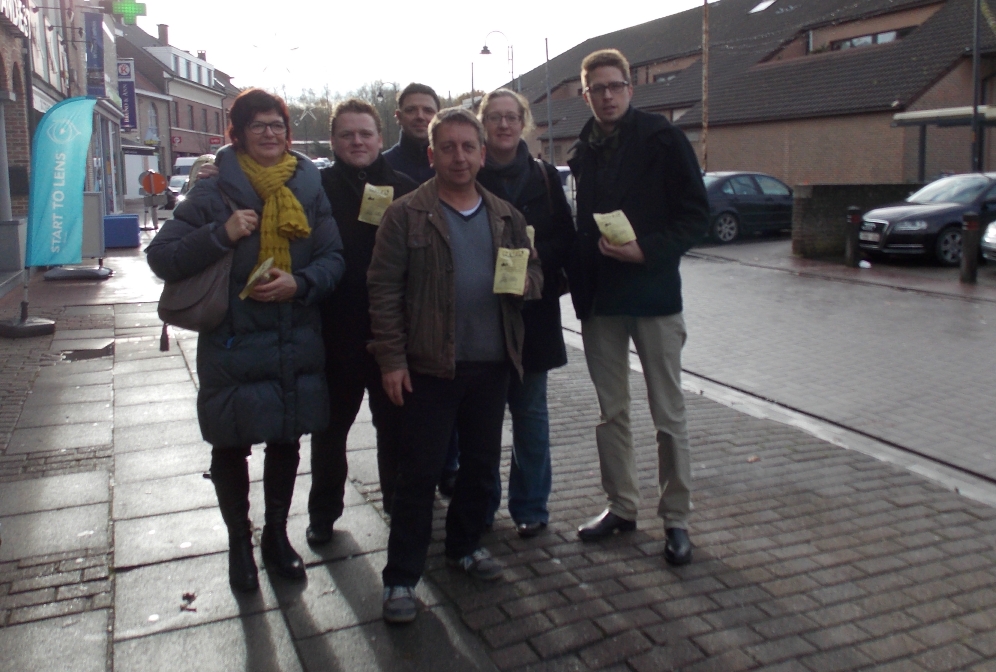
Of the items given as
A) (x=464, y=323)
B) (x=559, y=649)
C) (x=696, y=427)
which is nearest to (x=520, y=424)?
(x=464, y=323)

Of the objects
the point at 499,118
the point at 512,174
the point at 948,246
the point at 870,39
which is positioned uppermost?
the point at 870,39

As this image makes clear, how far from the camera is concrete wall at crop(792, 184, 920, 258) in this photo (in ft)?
59.6

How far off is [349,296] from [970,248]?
1258 centimetres

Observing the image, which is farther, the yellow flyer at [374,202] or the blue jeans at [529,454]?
the blue jeans at [529,454]

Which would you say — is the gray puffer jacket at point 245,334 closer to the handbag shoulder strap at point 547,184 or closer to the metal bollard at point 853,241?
the handbag shoulder strap at point 547,184

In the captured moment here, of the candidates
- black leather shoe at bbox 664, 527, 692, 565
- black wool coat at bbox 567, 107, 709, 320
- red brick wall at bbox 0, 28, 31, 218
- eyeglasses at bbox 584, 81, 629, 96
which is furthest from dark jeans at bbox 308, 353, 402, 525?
red brick wall at bbox 0, 28, 31, 218

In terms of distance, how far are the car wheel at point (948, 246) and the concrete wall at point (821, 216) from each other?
250 cm

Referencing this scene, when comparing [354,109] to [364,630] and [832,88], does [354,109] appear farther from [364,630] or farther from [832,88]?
[832,88]

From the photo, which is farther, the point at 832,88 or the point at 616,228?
the point at 832,88

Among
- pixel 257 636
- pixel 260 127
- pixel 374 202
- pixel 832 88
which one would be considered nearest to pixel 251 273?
pixel 260 127

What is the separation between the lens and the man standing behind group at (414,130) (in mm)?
4488

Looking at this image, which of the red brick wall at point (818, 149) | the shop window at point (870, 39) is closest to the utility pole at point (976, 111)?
the red brick wall at point (818, 149)

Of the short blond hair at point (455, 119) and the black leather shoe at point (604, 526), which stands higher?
the short blond hair at point (455, 119)

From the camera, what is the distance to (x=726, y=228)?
68.0 ft
